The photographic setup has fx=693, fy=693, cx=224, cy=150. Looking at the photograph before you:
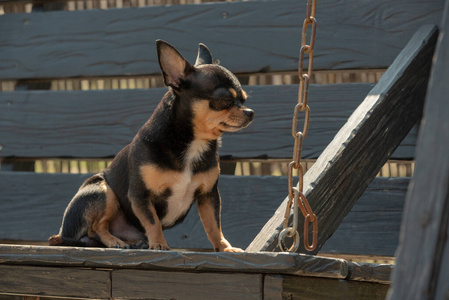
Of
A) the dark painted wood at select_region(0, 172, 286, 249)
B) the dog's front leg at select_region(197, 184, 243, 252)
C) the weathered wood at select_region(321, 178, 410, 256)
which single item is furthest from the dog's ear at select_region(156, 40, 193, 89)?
the weathered wood at select_region(321, 178, 410, 256)

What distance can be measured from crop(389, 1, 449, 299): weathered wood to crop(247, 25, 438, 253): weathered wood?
1188mm

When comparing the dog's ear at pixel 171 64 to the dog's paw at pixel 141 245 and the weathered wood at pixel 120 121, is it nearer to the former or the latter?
the dog's paw at pixel 141 245

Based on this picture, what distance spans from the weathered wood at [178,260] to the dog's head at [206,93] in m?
0.86

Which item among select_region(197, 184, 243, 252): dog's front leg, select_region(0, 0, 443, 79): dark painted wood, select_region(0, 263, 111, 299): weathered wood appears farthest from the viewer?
select_region(0, 0, 443, 79): dark painted wood

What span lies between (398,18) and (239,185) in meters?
1.35

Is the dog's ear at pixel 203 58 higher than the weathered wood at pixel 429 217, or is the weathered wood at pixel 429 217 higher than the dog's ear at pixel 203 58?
the dog's ear at pixel 203 58

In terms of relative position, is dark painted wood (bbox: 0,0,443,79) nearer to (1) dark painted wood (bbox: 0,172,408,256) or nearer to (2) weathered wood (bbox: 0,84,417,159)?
(2) weathered wood (bbox: 0,84,417,159)

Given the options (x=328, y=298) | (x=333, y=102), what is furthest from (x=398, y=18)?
(x=328, y=298)


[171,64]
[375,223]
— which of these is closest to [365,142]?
[375,223]

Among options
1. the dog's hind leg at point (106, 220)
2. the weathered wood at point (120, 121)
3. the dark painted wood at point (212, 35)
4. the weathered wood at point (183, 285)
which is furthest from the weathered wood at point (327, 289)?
the dark painted wood at point (212, 35)

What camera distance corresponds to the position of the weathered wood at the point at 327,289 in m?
2.24

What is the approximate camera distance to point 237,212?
417cm

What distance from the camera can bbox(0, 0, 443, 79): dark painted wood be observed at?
4070mm

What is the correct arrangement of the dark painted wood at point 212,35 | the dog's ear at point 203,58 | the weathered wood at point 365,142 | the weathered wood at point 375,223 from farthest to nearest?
the dark painted wood at point 212,35 < the weathered wood at point 375,223 < the dog's ear at point 203,58 < the weathered wood at point 365,142
